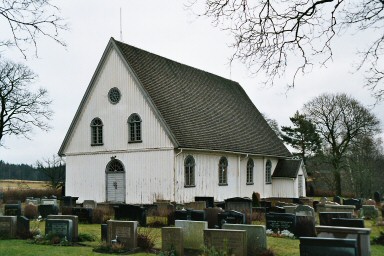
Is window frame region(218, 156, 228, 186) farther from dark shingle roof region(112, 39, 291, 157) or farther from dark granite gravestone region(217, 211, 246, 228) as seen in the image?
dark granite gravestone region(217, 211, 246, 228)

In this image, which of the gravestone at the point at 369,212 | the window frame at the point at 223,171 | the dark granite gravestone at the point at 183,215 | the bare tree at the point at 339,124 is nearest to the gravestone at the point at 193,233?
the dark granite gravestone at the point at 183,215

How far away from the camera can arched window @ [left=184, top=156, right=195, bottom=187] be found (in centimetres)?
2683

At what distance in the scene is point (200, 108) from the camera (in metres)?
31.2

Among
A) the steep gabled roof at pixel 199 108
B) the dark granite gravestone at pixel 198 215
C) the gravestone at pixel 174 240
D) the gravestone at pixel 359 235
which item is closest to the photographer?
the gravestone at pixel 359 235

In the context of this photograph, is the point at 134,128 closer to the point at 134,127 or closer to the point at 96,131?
the point at 134,127

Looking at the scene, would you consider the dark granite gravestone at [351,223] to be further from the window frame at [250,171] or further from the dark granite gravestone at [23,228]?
the window frame at [250,171]

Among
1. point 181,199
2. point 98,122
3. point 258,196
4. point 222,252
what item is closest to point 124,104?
point 98,122

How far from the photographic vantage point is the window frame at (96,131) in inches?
1136

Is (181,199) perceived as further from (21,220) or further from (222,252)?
(222,252)

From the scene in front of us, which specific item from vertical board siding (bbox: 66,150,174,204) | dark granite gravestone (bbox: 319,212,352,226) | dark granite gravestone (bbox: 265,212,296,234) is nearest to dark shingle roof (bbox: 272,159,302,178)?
vertical board siding (bbox: 66,150,174,204)

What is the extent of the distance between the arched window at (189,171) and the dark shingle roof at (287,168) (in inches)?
466

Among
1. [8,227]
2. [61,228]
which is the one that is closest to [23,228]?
[8,227]

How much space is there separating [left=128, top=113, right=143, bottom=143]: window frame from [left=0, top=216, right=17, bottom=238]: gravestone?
12.0 metres

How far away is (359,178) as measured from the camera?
4175cm
